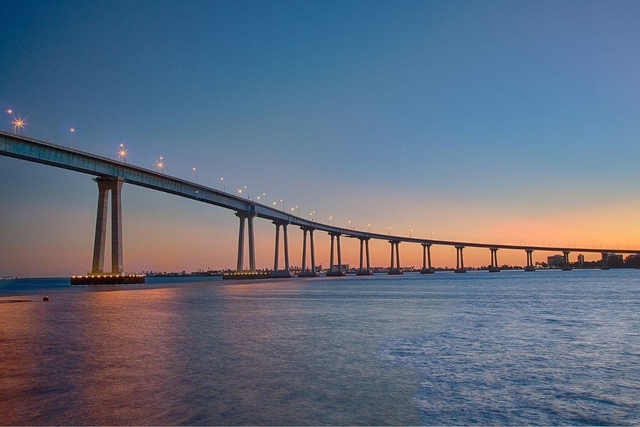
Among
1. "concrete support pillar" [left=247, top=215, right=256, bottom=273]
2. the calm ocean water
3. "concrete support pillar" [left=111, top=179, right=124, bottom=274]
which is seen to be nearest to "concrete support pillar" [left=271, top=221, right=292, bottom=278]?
"concrete support pillar" [left=247, top=215, right=256, bottom=273]

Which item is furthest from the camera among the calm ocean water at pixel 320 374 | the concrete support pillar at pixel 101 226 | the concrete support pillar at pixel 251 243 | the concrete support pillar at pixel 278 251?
the concrete support pillar at pixel 278 251

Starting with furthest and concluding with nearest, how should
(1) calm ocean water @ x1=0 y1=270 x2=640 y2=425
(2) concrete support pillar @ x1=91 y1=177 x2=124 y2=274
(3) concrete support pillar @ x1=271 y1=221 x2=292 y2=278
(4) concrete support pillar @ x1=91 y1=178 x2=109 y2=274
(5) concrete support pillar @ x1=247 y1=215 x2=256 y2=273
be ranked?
(3) concrete support pillar @ x1=271 y1=221 x2=292 y2=278
(5) concrete support pillar @ x1=247 y1=215 x2=256 y2=273
(2) concrete support pillar @ x1=91 y1=177 x2=124 y2=274
(4) concrete support pillar @ x1=91 y1=178 x2=109 y2=274
(1) calm ocean water @ x1=0 y1=270 x2=640 y2=425

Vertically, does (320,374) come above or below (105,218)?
below

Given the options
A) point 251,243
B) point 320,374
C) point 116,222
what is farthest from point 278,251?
point 320,374

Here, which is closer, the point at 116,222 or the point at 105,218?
the point at 105,218

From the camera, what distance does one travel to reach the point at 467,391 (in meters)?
11.5

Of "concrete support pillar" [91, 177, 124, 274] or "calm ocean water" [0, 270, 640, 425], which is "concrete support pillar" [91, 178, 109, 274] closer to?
"concrete support pillar" [91, 177, 124, 274]

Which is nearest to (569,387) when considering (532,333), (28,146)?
(532,333)

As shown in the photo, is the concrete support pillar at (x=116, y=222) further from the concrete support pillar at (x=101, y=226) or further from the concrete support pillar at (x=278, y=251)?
the concrete support pillar at (x=278, y=251)

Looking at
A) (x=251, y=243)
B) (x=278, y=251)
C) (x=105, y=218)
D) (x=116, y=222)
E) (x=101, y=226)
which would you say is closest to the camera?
(x=101, y=226)

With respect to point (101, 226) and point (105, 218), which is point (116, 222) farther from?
point (101, 226)

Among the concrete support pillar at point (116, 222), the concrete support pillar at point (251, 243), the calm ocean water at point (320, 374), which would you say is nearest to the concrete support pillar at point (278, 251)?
the concrete support pillar at point (251, 243)

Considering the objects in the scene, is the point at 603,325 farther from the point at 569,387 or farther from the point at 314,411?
the point at 314,411

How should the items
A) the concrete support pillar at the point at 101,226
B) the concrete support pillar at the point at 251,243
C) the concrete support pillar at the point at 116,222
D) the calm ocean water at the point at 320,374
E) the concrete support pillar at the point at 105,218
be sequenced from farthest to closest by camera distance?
the concrete support pillar at the point at 251,243, the concrete support pillar at the point at 116,222, the concrete support pillar at the point at 105,218, the concrete support pillar at the point at 101,226, the calm ocean water at the point at 320,374
